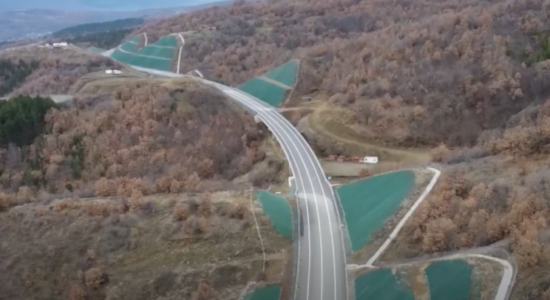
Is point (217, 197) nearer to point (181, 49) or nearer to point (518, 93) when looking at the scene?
point (518, 93)

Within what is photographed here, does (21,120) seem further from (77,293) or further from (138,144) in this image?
(77,293)

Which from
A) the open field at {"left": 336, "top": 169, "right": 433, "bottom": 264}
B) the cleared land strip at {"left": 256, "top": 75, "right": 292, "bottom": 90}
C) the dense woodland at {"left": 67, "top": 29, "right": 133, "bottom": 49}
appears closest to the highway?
the open field at {"left": 336, "top": 169, "right": 433, "bottom": 264}

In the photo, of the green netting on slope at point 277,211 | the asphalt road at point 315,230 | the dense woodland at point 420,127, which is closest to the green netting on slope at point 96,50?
the dense woodland at point 420,127

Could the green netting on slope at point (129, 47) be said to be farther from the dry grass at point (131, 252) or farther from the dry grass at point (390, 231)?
the dry grass at point (390, 231)

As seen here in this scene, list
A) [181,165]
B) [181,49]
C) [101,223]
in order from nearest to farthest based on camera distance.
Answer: [101,223]
[181,165]
[181,49]

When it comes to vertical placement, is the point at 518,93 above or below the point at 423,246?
above

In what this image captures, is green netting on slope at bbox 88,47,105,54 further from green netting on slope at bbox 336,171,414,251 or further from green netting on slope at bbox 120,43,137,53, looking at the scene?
green netting on slope at bbox 336,171,414,251

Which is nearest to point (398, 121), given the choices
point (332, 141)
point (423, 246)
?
point (332, 141)
